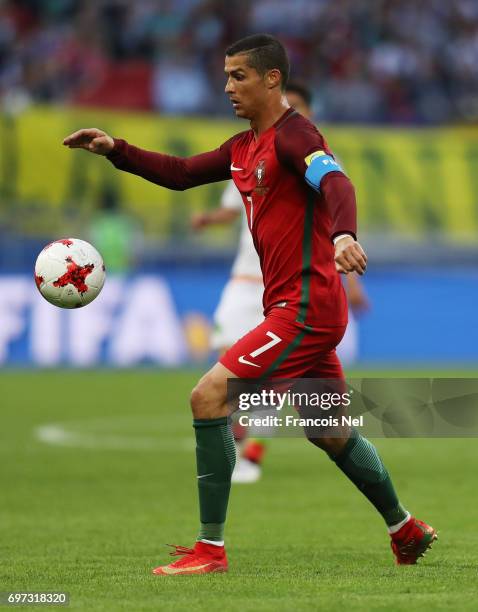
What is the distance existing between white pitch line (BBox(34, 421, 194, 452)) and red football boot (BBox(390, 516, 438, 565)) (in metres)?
5.88

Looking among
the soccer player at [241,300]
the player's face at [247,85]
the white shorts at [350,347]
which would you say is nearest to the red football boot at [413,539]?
the player's face at [247,85]

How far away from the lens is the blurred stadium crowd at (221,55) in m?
22.5

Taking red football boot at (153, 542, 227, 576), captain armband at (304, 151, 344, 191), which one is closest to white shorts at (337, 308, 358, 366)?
red football boot at (153, 542, 227, 576)

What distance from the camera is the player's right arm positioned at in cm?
620

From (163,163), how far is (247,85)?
2.28ft

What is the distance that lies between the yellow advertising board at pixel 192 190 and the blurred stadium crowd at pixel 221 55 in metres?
1.05

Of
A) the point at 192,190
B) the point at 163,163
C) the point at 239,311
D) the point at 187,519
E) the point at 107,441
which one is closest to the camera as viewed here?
the point at 163,163

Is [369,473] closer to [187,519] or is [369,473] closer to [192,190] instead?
[187,519]

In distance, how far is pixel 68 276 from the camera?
6.07m

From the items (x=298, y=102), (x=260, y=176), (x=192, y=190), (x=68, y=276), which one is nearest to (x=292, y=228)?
(x=260, y=176)

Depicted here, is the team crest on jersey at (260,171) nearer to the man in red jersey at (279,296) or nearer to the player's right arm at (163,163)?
the man in red jersey at (279,296)

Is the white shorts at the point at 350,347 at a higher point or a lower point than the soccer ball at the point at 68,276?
lower

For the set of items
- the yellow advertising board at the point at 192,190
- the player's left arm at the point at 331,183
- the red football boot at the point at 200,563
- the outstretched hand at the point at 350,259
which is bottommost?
the red football boot at the point at 200,563

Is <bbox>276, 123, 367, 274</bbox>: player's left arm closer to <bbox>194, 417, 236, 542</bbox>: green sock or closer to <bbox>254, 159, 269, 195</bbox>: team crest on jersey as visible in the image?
<bbox>254, 159, 269, 195</bbox>: team crest on jersey
